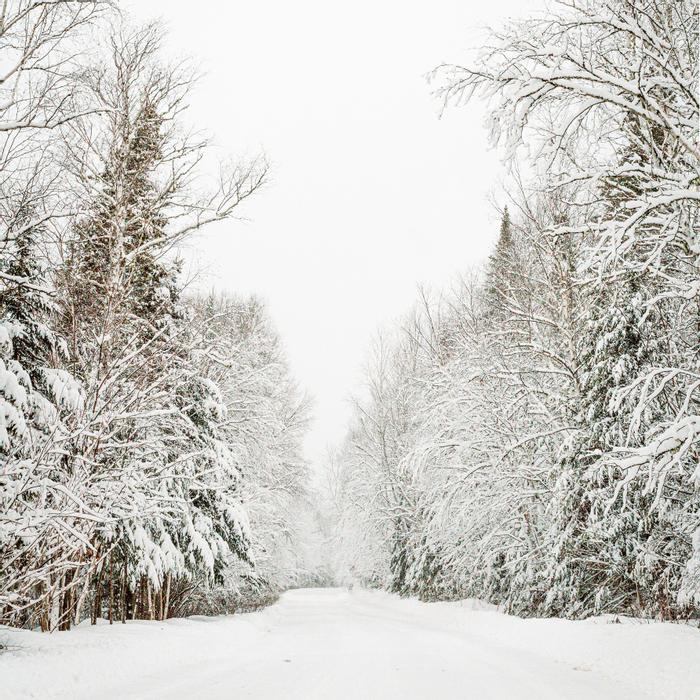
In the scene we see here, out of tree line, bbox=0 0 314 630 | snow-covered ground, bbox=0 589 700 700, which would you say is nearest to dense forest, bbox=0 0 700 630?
tree line, bbox=0 0 314 630

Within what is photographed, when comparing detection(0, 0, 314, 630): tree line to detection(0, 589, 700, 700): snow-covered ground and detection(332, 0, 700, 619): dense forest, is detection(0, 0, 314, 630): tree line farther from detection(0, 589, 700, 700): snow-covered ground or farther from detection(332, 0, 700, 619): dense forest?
detection(332, 0, 700, 619): dense forest

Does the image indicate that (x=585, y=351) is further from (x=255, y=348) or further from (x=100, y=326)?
(x=255, y=348)

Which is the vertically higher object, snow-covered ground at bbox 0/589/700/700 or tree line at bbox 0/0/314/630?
tree line at bbox 0/0/314/630

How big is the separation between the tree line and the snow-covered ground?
0.77m

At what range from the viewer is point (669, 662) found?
20.9ft

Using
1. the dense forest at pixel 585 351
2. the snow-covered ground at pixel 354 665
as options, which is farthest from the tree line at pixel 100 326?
the dense forest at pixel 585 351

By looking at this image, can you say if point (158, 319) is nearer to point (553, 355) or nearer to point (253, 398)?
point (253, 398)

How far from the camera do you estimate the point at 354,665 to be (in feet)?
25.2

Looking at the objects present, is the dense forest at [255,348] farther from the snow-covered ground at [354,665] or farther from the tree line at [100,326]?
the snow-covered ground at [354,665]

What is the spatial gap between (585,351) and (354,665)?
7934 millimetres

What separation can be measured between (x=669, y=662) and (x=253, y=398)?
42.8ft

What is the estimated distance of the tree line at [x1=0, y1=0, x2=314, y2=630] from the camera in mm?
6117

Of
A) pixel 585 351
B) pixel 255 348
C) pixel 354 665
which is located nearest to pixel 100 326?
pixel 354 665

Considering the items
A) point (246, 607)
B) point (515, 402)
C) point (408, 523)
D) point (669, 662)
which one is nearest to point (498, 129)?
point (669, 662)
